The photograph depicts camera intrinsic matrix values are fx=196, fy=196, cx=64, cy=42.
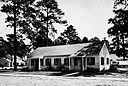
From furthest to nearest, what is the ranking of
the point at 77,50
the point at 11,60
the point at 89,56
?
the point at 11,60, the point at 77,50, the point at 89,56

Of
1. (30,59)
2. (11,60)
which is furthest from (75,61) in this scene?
(11,60)

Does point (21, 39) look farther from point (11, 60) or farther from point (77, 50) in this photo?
point (11, 60)

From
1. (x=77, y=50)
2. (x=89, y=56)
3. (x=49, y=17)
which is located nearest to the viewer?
(x=89, y=56)

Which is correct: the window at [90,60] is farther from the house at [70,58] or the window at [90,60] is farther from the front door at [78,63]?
the front door at [78,63]

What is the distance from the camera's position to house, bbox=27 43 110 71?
Result: 33875 millimetres

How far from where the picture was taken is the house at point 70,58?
3388 centimetres

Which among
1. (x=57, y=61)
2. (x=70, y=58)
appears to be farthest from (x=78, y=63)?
(x=57, y=61)

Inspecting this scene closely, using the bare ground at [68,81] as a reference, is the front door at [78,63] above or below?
above

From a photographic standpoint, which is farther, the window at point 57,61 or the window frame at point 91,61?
the window at point 57,61

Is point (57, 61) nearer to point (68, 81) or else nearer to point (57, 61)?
point (57, 61)

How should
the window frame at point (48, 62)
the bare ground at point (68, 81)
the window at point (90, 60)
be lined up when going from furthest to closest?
the window frame at point (48, 62), the window at point (90, 60), the bare ground at point (68, 81)

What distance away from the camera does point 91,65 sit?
1334 inches

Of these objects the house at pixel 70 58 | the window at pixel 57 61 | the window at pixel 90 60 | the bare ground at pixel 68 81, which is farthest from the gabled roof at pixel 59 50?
the bare ground at pixel 68 81

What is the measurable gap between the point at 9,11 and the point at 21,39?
5930 mm
